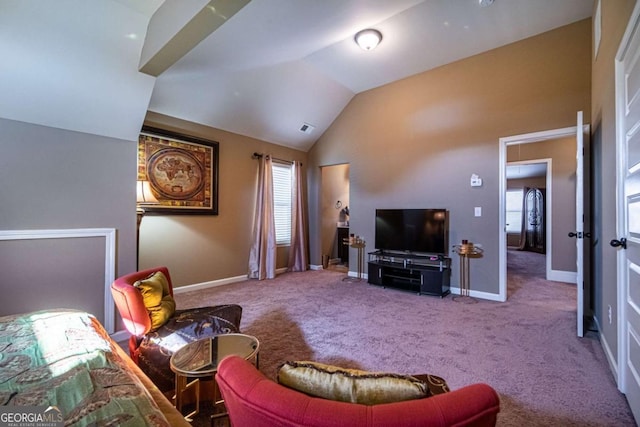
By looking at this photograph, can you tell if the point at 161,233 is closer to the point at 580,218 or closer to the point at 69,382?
the point at 69,382

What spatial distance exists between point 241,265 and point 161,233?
1.42 meters

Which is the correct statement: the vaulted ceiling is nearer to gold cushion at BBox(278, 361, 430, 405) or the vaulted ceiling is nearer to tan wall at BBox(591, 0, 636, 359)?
tan wall at BBox(591, 0, 636, 359)

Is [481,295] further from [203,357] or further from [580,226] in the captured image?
[203,357]

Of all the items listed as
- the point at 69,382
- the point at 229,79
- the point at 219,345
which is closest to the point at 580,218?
the point at 219,345

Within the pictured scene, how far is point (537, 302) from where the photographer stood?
12.0ft

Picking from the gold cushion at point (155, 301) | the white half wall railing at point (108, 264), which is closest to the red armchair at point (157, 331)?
the gold cushion at point (155, 301)

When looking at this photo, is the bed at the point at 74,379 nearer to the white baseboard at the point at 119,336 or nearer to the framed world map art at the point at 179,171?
the white baseboard at the point at 119,336

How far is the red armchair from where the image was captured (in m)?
1.75

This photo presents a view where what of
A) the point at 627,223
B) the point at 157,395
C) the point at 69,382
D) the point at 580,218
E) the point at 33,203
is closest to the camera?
the point at 69,382

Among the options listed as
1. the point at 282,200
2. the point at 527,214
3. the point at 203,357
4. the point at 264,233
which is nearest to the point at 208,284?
the point at 264,233

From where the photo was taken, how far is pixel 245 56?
320 centimetres

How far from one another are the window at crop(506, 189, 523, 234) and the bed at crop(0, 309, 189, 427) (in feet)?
32.5

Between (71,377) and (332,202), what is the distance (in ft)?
19.0

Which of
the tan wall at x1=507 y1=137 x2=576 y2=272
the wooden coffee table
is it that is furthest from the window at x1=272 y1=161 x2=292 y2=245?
the tan wall at x1=507 y1=137 x2=576 y2=272
